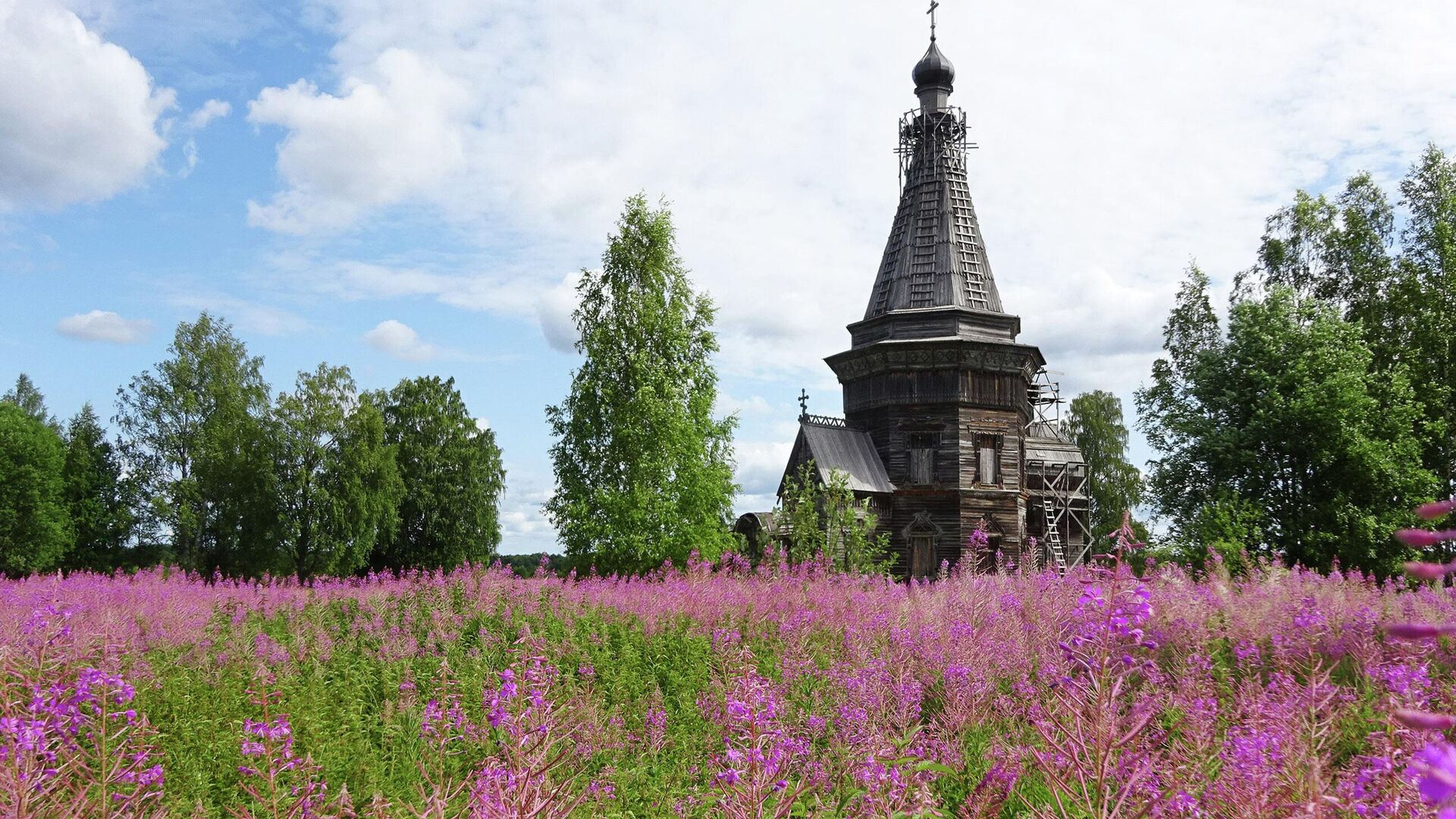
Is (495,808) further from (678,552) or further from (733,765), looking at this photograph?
(678,552)

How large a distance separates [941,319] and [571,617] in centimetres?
2405

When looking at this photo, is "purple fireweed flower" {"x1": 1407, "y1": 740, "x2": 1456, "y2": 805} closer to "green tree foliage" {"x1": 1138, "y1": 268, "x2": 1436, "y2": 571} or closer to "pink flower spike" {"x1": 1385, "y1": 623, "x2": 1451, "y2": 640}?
"pink flower spike" {"x1": 1385, "y1": 623, "x2": 1451, "y2": 640}

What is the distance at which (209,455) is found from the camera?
3753cm

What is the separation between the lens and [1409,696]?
16.4 ft

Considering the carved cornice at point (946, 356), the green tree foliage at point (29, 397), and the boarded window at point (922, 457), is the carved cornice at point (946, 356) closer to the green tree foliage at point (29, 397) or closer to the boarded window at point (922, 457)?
the boarded window at point (922, 457)

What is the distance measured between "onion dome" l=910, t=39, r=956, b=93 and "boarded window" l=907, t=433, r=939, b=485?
47.0 ft

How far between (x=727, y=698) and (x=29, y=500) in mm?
44568

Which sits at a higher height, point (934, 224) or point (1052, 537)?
point (934, 224)

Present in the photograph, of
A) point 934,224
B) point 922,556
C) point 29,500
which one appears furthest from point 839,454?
point 29,500

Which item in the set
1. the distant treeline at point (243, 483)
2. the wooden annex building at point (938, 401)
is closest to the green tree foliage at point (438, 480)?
the distant treeline at point (243, 483)

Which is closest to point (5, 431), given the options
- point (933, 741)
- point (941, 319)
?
point (941, 319)

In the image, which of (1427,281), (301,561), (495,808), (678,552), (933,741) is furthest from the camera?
(301,561)

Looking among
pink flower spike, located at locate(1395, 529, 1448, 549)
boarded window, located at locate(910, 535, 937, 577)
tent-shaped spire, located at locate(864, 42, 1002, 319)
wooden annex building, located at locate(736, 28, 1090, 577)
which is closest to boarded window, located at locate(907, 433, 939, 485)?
wooden annex building, located at locate(736, 28, 1090, 577)

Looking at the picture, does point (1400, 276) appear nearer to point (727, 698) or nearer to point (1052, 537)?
point (1052, 537)
